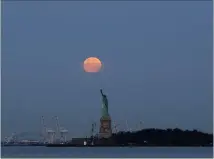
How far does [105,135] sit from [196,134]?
10.4 meters

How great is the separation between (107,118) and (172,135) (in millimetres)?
7780

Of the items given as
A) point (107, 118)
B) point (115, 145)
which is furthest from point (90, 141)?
point (107, 118)

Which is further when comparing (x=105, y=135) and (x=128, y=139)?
(x=128, y=139)

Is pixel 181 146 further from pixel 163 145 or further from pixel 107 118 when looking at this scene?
pixel 107 118

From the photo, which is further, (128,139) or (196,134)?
(128,139)

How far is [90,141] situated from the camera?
92.5 meters

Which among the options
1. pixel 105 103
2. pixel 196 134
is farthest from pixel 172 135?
pixel 105 103

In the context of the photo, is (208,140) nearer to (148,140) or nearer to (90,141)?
(148,140)

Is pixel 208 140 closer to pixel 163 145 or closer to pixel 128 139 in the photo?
pixel 163 145

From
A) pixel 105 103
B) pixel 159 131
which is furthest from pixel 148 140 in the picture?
pixel 105 103

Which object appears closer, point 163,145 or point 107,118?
point 107,118

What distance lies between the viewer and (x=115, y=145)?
89125 mm

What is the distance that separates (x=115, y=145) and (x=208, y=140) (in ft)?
39.7

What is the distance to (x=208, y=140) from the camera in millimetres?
82688
